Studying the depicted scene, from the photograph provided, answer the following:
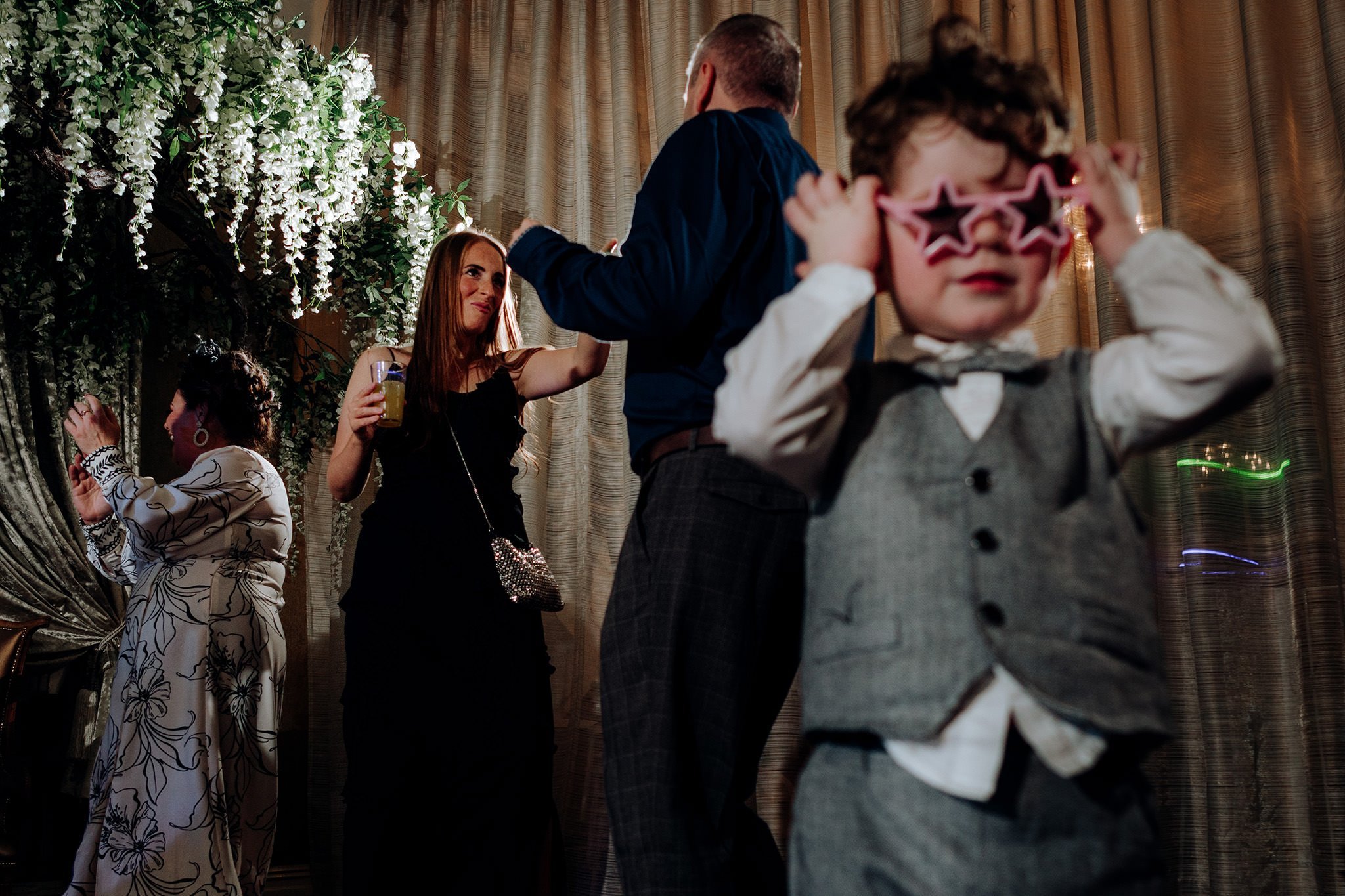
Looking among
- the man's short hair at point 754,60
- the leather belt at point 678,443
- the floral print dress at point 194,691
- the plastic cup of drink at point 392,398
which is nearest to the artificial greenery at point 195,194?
the floral print dress at point 194,691

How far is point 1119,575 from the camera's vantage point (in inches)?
33.2

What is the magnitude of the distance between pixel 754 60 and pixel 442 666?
1.31 meters

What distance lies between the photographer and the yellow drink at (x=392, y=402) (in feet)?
6.91

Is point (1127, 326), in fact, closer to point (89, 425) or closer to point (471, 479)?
point (471, 479)

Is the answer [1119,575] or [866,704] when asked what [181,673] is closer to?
[866,704]

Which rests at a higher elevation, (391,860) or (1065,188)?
(1065,188)

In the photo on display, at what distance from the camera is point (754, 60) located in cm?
163

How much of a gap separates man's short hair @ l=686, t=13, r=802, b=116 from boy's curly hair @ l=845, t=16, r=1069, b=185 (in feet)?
2.00

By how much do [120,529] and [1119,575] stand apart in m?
2.65

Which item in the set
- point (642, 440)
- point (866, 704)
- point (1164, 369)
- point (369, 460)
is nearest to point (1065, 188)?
point (1164, 369)

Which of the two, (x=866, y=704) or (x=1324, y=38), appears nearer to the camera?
(x=866, y=704)

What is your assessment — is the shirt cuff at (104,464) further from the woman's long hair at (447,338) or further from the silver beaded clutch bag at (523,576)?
the silver beaded clutch bag at (523,576)

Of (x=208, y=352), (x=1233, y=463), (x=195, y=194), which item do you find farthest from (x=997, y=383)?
(x=195, y=194)

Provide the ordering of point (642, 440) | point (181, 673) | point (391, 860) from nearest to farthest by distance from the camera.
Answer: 1. point (642, 440)
2. point (391, 860)
3. point (181, 673)
